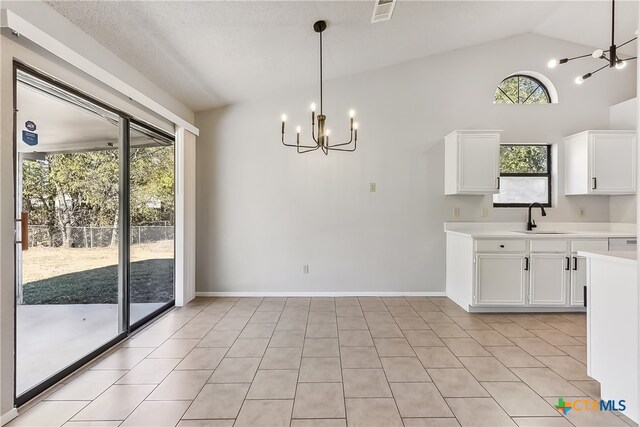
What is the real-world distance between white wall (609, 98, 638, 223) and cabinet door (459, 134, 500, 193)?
5.83ft

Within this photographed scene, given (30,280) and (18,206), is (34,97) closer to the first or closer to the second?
(18,206)

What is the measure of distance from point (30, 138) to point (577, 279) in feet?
17.5

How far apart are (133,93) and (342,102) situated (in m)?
2.56

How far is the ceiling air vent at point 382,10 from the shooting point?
9.30 ft

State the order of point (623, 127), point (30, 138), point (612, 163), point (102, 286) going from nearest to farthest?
1. point (30, 138)
2. point (102, 286)
3. point (612, 163)
4. point (623, 127)

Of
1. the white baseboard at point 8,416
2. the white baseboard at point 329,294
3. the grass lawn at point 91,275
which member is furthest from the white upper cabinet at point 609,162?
the white baseboard at point 8,416

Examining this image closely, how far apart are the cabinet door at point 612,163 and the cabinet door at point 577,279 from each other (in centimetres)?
100

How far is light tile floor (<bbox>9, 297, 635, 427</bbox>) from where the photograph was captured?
182 centimetres

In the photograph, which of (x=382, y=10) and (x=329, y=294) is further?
(x=329, y=294)

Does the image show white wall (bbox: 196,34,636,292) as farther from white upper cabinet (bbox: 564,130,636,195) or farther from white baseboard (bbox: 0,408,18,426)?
white baseboard (bbox: 0,408,18,426)

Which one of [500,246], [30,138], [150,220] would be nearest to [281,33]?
[30,138]

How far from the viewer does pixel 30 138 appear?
2133 mm

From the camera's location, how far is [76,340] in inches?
106
